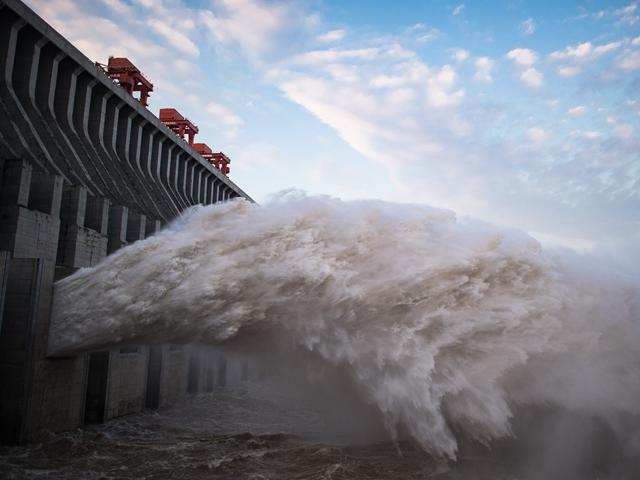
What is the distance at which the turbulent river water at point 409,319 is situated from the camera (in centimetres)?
1662

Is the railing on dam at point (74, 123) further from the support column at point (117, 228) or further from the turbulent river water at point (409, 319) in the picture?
the turbulent river water at point (409, 319)

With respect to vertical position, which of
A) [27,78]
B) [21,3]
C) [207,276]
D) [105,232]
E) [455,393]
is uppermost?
[21,3]

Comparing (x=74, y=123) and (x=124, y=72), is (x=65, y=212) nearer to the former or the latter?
(x=74, y=123)

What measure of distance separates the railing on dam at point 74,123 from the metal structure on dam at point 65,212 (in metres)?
0.08

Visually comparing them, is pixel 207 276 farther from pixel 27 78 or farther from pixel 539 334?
pixel 27 78

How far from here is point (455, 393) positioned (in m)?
16.3

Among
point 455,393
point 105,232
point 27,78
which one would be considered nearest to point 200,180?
point 27,78

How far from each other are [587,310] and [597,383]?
253cm

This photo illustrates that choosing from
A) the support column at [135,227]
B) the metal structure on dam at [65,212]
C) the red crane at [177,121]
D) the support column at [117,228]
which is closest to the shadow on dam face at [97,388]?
the metal structure on dam at [65,212]

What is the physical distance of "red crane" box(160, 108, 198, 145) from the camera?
56.3 metres

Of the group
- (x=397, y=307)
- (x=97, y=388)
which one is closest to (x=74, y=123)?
(x=97, y=388)

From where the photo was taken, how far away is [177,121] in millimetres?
56312

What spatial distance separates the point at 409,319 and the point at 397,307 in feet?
1.83

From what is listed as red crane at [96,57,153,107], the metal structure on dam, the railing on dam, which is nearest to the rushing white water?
the metal structure on dam
